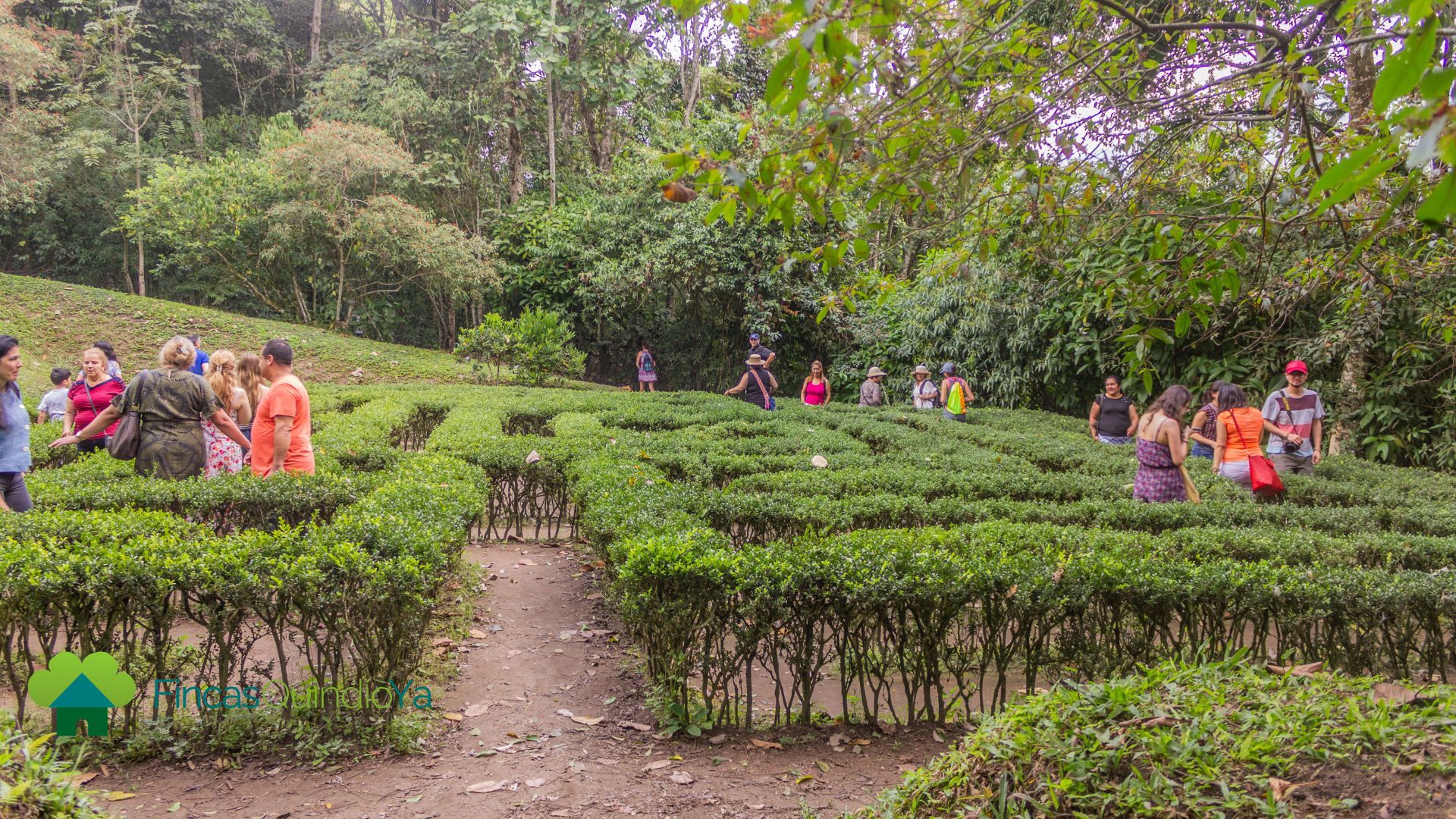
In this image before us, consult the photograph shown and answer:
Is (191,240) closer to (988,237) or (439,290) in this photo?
(439,290)

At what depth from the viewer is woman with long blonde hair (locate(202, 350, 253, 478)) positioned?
6418 mm

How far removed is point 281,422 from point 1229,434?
27.2ft

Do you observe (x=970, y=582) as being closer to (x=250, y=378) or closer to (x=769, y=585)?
(x=769, y=585)

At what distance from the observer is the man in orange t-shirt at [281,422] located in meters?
5.55

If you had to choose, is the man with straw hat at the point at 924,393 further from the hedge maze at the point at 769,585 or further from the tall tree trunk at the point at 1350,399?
the hedge maze at the point at 769,585

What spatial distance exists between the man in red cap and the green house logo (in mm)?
9498

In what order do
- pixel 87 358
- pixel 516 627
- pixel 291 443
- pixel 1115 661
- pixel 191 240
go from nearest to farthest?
pixel 1115 661
pixel 516 627
pixel 291 443
pixel 87 358
pixel 191 240

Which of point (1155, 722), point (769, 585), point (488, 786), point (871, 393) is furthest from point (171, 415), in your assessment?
point (871, 393)

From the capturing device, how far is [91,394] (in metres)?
7.32

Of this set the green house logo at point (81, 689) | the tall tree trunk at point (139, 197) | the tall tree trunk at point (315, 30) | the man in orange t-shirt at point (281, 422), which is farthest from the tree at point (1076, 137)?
the tall tree trunk at point (315, 30)

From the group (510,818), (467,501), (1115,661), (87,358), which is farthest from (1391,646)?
(87,358)

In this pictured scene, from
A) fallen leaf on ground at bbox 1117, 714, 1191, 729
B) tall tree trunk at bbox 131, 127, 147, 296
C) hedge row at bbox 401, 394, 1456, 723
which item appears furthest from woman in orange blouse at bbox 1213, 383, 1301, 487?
tall tree trunk at bbox 131, 127, 147, 296

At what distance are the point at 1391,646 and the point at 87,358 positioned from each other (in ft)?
32.4

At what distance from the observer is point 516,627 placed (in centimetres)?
540
